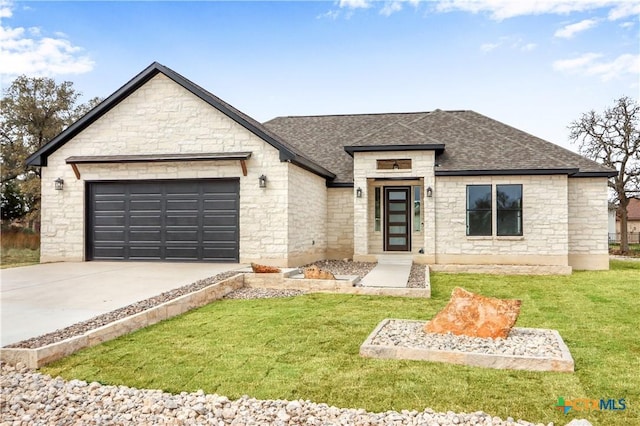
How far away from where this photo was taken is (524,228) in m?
14.0

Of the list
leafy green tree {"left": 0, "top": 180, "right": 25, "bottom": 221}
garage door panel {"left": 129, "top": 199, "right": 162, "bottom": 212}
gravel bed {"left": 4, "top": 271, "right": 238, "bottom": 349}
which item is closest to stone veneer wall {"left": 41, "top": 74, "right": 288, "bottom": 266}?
garage door panel {"left": 129, "top": 199, "right": 162, "bottom": 212}

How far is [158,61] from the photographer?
12805 mm

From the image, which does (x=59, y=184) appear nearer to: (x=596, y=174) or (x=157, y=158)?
(x=157, y=158)

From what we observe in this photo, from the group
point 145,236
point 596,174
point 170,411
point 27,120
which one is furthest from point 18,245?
point 596,174

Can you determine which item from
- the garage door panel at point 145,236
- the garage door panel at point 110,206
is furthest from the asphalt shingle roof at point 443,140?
the garage door panel at point 110,206

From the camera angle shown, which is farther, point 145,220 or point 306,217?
point 306,217

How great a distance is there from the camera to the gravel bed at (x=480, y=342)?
4922 millimetres

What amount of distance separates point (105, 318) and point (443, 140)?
536 inches

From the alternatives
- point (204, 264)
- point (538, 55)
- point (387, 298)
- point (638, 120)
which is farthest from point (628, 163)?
point (204, 264)

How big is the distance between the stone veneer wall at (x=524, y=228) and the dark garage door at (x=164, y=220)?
6.85 m

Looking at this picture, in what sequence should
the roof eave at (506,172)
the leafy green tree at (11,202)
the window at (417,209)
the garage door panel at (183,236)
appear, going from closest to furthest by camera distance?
the garage door panel at (183,236) → the roof eave at (506,172) → the window at (417,209) → the leafy green tree at (11,202)

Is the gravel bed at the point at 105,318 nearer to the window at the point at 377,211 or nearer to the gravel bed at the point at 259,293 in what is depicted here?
the gravel bed at the point at 259,293

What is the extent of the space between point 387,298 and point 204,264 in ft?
19.6

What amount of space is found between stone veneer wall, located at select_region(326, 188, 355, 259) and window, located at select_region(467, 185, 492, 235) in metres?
4.15
